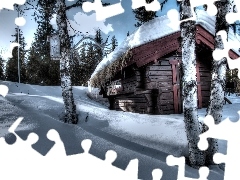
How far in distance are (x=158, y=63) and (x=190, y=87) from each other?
6.12 metres

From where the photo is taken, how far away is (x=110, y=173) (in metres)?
3.20

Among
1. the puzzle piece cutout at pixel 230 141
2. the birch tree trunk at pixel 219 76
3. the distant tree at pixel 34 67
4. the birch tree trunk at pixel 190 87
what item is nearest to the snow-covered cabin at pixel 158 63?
the birch tree trunk at pixel 190 87

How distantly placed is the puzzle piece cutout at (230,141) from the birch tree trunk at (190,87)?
15 centimetres

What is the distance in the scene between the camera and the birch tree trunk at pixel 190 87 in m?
4.25

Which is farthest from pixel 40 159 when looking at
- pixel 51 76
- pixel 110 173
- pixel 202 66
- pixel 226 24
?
pixel 51 76

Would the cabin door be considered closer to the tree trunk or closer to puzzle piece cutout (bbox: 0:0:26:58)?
the tree trunk

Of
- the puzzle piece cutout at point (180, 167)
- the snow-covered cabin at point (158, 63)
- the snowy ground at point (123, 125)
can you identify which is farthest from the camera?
the snow-covered cabin at point (158, 63)

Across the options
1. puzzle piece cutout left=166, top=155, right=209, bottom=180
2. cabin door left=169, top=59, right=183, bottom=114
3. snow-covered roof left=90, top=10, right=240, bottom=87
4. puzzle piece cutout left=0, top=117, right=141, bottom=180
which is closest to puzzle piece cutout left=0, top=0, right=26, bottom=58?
puzzle piece cutout left=0, top=117, right=141, bottom=180

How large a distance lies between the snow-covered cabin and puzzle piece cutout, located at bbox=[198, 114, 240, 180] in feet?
15.5

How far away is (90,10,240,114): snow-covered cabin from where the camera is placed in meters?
9.18

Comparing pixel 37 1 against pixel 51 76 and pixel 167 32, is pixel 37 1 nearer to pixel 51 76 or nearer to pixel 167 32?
pixel 167 32

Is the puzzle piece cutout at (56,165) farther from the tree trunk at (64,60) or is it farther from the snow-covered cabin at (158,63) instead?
the snow-covered cabin at (158,63)

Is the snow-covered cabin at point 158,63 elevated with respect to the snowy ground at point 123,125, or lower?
elevated

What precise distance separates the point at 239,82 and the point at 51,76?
21.0m
